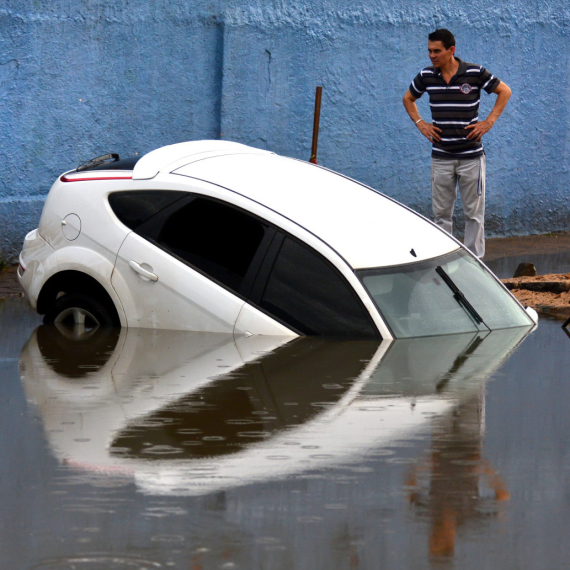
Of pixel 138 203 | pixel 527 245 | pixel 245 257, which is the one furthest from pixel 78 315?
pixel 527 245

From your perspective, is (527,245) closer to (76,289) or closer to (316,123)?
(316,123)

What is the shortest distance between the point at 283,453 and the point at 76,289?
3122 mm

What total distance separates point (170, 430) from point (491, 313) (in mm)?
2920

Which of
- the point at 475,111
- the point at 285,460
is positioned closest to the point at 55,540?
the point at 285,460

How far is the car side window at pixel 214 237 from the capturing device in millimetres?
6938

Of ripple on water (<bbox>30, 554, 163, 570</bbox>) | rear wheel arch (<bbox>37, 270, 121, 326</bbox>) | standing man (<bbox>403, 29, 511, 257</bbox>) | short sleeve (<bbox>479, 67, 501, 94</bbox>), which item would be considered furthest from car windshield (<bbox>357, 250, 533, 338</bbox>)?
ripple on water (<bbox>30, 554, 163, 570</bbox>)

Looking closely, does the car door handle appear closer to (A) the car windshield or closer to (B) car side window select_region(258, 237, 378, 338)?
(B) car side window select_region(258, 237, 378, 338)

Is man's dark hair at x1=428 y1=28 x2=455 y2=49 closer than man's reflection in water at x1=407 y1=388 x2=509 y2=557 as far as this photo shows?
No

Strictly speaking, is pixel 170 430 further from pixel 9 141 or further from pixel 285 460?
pixel 9 141

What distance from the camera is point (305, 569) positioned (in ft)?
12.0

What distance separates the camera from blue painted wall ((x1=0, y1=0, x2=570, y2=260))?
1098cm

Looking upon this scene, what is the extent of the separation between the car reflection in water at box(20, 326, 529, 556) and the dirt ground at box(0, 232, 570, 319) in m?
1.42

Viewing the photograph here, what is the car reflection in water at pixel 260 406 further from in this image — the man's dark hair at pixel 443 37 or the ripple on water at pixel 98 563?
the man's dark hair at pixel 443 37

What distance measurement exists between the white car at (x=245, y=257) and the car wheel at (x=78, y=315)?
11 mm
